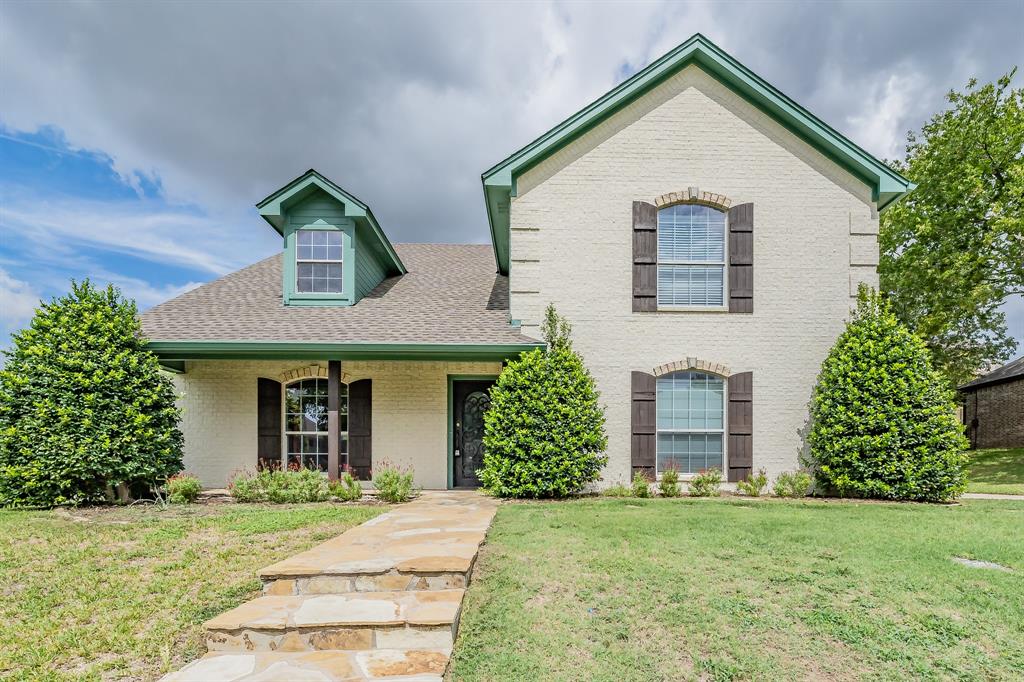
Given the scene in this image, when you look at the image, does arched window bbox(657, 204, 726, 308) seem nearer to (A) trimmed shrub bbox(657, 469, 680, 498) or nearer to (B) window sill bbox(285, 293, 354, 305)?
(A) trimmed shrub bbox(657, 469, 680, 498)

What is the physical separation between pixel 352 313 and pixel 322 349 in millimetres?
1571

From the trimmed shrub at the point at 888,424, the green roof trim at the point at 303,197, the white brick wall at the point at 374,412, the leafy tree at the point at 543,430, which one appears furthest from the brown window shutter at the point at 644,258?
the green roof trim at the point at 303,197

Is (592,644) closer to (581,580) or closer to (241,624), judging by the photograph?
(581,580)

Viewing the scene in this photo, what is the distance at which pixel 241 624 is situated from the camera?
4.10 metres

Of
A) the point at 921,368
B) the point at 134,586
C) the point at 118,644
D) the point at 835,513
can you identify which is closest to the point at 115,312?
the point at 134,586

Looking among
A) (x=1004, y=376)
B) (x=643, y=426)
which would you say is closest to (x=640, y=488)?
(x=643, y=426)

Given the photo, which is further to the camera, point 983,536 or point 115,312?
point 115,312

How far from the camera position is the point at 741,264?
10.6 meters

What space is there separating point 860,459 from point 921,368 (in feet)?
6.34

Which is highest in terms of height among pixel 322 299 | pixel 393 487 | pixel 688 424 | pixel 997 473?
pixel 322 299

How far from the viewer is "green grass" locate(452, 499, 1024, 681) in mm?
3818

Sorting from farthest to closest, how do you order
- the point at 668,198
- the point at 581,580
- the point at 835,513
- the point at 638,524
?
the point at 668,198, the point at 835,513, the point at 638,524, the point at 581,580

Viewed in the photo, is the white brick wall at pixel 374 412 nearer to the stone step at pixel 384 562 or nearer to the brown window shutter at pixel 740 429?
the stone step at pixel 384 562

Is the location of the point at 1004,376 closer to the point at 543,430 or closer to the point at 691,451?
the point at 691,451
